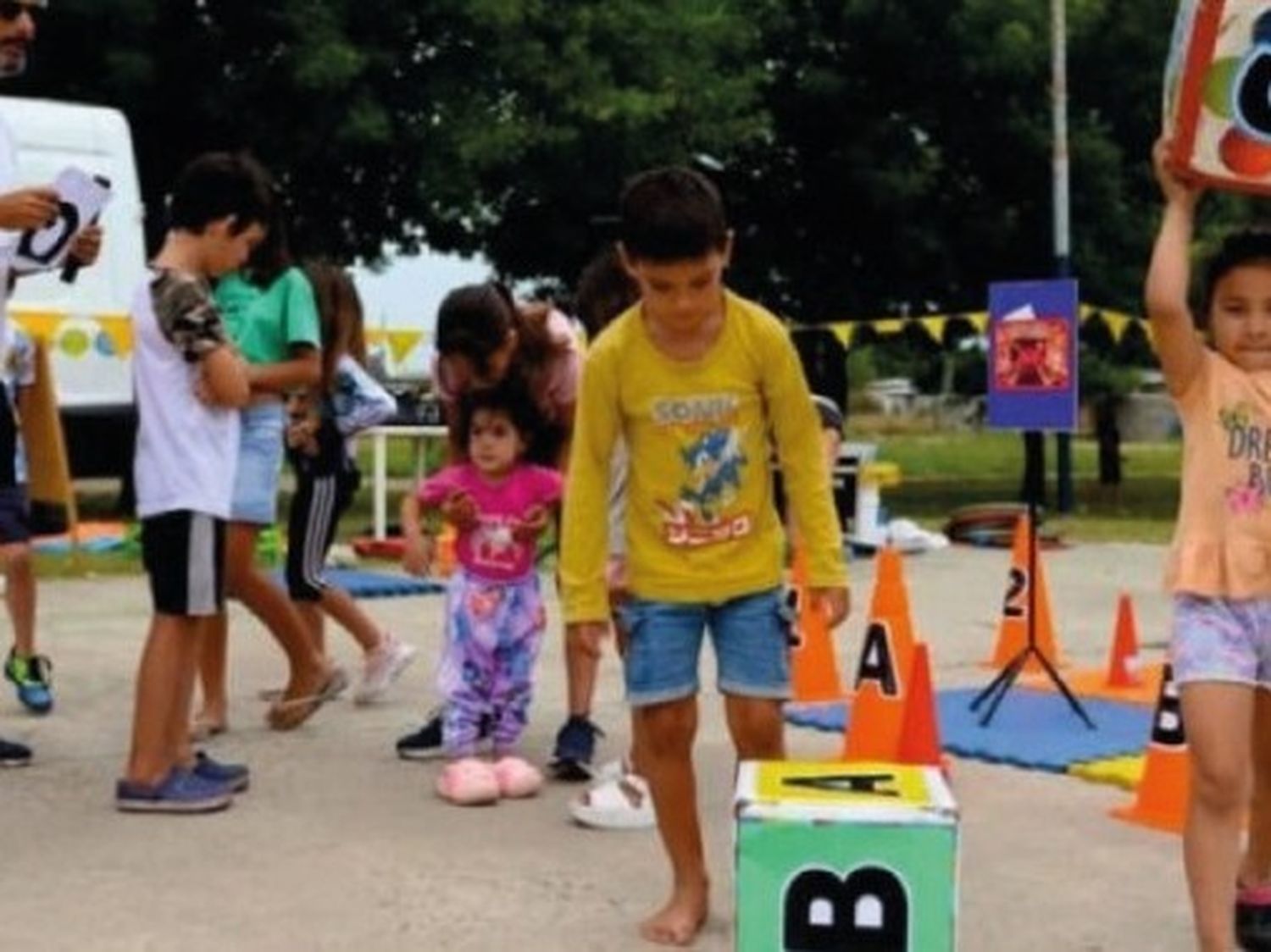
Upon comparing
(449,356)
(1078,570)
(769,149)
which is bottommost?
(1078,570)

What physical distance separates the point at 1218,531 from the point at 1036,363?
11.0ft

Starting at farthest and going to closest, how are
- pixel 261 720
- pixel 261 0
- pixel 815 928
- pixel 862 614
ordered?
pixel 261 0
pixel 862 614
pixel 261 720
pixel 815 928

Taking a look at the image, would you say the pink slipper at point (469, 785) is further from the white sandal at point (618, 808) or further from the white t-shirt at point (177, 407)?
the white t-shirt at point (177, 407)

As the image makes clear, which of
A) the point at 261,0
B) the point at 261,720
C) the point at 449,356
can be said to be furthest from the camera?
the point at 261,0

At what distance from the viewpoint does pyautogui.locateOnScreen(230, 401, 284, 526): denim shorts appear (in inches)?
269

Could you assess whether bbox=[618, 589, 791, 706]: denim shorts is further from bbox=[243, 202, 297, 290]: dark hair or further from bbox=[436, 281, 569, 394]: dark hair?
bbox=[243, 202, 297, 290]: dark hair

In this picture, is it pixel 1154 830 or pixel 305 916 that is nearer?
pixel 305 916

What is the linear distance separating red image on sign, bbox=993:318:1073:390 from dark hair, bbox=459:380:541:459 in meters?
2.03

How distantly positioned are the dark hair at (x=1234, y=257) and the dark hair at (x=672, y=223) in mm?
1034

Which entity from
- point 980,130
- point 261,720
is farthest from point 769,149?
point 261,720

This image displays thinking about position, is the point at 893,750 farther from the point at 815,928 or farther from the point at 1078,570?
the point at 1078,570

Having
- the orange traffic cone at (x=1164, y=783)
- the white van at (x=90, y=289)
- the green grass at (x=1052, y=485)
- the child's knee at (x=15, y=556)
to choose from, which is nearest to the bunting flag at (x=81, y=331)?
the white van at (x=90, y=289)

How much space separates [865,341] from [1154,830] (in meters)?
14.1

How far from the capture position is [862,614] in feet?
35.8
